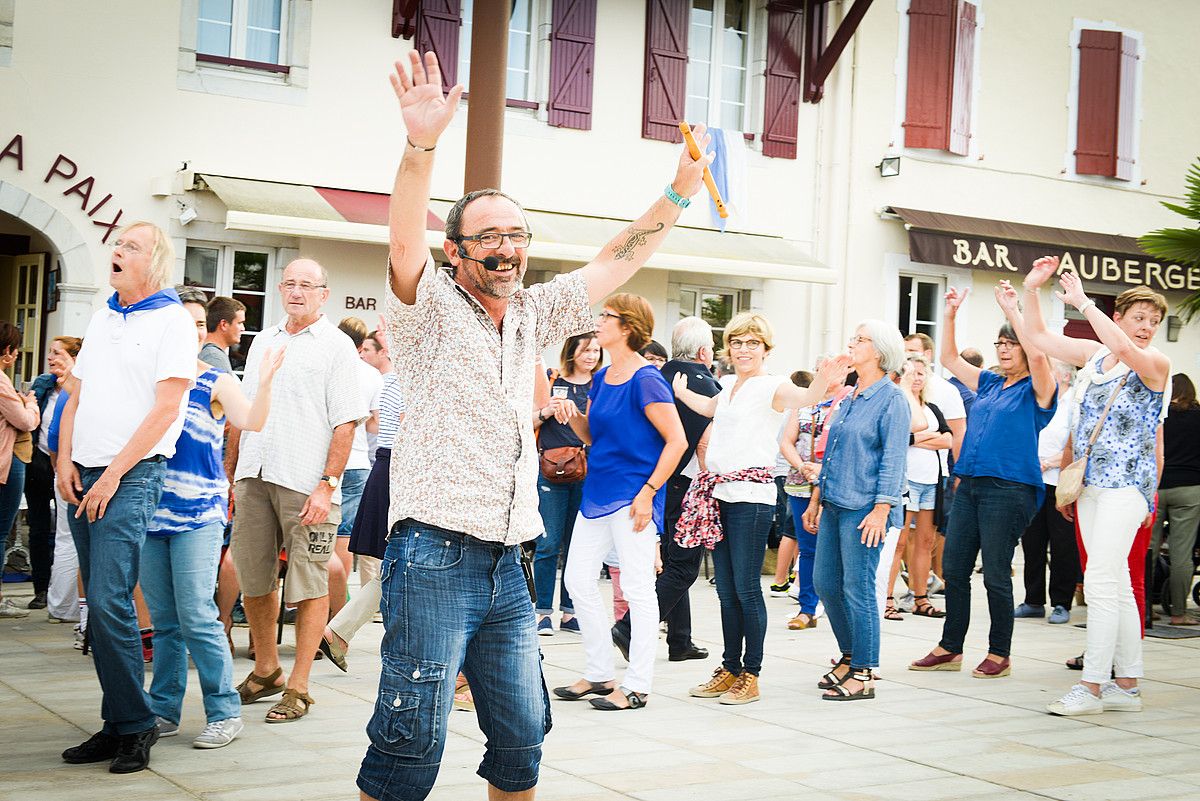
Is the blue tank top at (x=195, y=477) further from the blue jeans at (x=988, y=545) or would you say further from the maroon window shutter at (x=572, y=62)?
the maroon window shutter at (x=572, y=62)

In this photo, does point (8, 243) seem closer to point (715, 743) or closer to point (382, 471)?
point (382, 471)

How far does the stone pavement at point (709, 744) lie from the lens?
17.0ft

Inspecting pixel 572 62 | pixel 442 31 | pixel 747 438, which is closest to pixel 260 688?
pixel 747 438

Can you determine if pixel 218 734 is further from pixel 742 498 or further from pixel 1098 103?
pixel 1098 103

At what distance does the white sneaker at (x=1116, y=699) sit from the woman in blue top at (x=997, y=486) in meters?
0.87

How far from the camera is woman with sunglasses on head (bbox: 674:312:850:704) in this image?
695 cm

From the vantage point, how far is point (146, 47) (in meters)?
13.7

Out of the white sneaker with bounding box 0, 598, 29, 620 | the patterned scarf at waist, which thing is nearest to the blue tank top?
the patterned scarf at waist

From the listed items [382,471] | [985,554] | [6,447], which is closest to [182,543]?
[382,471]

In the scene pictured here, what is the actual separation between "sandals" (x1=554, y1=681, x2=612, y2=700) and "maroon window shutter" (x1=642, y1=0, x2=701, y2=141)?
10.7 m

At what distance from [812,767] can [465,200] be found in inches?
119

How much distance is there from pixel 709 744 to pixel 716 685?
3.38 feet

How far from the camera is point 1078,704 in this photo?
269 inches

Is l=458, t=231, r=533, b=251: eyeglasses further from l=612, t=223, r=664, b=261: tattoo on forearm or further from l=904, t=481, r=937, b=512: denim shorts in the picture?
l=904, t=481, r=937, b=512: denim shorts
